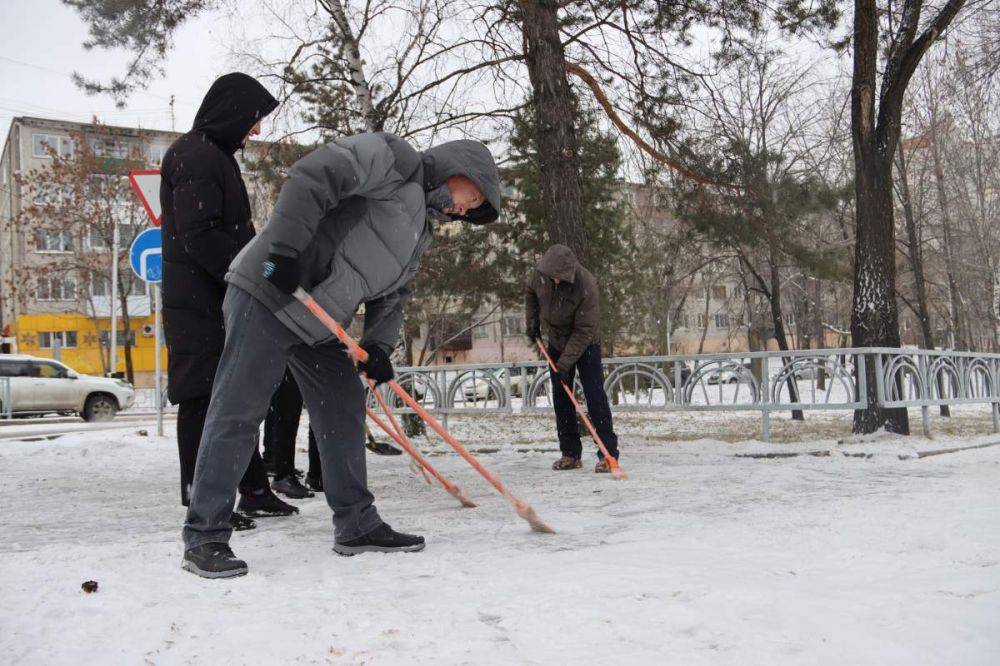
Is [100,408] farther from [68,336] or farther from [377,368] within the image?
[68,336]

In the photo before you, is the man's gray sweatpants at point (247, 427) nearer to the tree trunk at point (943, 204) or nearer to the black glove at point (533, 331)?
the black glove at point (533, 331)

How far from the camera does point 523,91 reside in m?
11.0

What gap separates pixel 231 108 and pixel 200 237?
0.64m

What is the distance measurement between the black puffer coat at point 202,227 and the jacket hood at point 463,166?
1.00 metres

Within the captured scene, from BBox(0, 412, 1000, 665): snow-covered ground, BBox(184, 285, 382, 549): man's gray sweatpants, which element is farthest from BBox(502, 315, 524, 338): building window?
BBox(184, 285, 382, 549): man's gray sweatpants

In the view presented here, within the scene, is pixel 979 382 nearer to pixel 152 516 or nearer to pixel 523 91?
pixel 523 91

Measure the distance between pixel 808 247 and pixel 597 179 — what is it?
5283 mm

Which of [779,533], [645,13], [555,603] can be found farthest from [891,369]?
[555,603]

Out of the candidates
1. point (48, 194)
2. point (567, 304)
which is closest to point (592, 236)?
point (567, 304)

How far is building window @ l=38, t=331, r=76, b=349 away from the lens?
44125 mm

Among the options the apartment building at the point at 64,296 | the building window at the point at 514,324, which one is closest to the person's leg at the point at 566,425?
the building window at the point at 514,324

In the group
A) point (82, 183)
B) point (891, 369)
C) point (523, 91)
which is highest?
point (82, 183)

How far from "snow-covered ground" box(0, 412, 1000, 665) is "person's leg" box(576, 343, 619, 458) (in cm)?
123

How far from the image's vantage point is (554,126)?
873 centimetres
